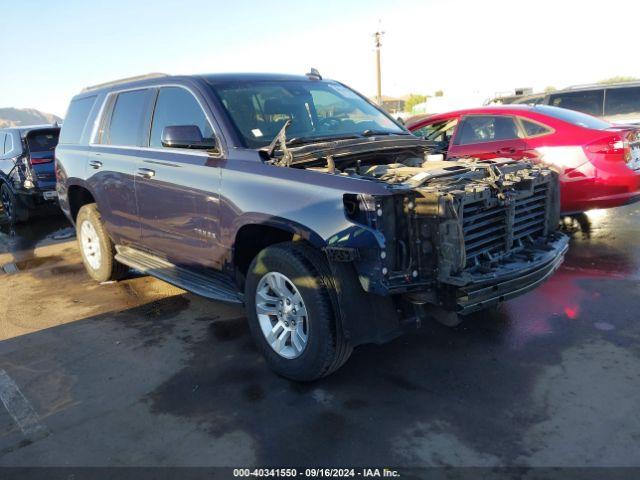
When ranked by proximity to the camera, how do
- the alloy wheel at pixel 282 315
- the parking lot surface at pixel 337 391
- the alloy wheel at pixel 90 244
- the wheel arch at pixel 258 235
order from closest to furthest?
the parking lot surface at pixel 337 391, the wheel arch at pixel 258 235, the alloy wheel at pixel 282 315, the alloy wheel at pixel 90 244

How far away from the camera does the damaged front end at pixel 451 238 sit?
2912 millimetres

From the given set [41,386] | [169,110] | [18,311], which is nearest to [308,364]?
[41,386]

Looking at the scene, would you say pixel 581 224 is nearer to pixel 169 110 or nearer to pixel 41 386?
pixel 169 110

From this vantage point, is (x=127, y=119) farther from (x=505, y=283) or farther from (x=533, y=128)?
(x=533, y=128)

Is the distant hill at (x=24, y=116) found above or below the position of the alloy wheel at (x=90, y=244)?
above

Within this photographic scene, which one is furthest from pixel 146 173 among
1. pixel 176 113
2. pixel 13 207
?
pixel 13 207

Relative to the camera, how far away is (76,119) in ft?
20.1

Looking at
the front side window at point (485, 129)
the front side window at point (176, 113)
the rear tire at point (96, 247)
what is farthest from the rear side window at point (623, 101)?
the rear tire at point (96, 247)

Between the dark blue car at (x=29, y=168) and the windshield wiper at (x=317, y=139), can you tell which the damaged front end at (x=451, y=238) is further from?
the dark blue car at (x=29, y=168)

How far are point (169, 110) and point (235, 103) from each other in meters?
0.76

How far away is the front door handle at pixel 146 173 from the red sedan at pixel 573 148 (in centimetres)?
309

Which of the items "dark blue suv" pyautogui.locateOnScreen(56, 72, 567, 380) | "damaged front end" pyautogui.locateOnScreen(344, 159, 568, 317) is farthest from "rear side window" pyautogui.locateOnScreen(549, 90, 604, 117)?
"damaged front end" pyautogui.locateOnScreen(344, 159, 568, 317)

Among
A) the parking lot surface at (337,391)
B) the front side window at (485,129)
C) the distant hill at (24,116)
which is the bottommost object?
the parking lot surface at (337,391)

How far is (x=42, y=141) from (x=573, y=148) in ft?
30.6
